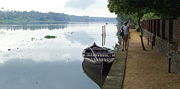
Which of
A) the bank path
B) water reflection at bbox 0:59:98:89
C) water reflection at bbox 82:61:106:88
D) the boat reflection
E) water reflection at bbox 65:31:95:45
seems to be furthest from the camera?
water reflection at bbox 65:31:95:45

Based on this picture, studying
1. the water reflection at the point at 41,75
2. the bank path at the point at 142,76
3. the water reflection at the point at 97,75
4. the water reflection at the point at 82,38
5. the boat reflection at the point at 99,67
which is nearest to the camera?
the bank path at the point at 142,76

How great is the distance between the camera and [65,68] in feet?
99.5

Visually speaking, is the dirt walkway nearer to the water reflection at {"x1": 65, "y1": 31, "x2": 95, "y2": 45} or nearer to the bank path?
the bank path

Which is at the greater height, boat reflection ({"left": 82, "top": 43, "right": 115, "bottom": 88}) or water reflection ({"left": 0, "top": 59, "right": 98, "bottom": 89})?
boat reflection ({"left": 82, "top": 43, "right": 115, "bottom": 88})

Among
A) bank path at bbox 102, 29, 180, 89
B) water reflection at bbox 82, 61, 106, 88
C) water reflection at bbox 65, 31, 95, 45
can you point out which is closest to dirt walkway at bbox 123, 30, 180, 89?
bank path at bbox 102, 29, 180, 89

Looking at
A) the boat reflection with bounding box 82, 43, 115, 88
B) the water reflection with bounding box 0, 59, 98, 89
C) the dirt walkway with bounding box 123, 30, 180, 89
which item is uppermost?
the dirt walkway with bounding box 123, 30, 180, 89

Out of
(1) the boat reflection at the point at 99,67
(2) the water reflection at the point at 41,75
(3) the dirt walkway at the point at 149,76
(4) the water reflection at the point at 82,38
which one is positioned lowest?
(2) the water reflection at the point at 41,75

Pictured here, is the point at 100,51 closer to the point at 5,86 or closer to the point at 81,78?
the point at 81,78

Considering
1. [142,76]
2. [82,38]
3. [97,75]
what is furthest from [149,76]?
[82,38]

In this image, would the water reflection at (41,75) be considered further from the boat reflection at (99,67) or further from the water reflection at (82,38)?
the water reflection at (82,38)

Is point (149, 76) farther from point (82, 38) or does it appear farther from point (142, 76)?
point (82, 38)

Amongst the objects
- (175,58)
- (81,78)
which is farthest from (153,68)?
(81,78)

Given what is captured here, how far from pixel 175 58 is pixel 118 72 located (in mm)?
2922

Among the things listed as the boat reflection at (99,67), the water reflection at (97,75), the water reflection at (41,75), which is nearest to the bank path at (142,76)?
the boat reflection at (99,67)
